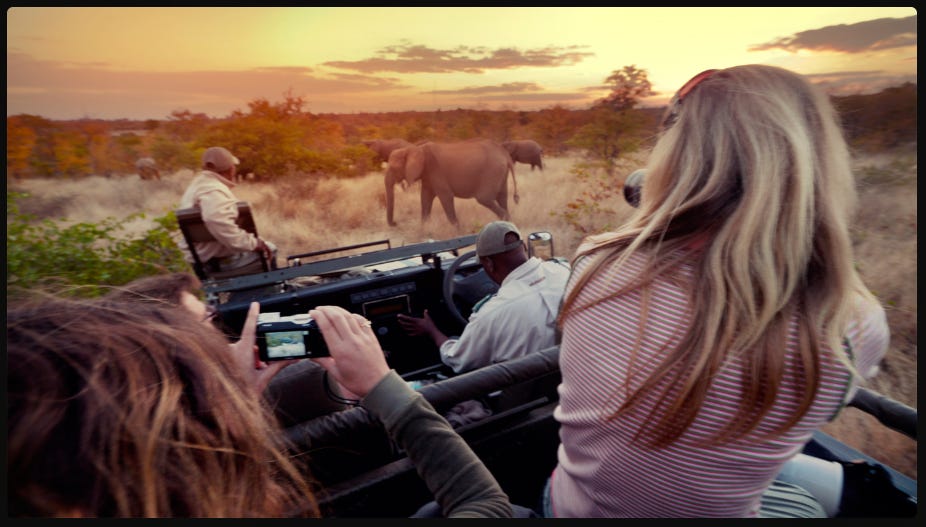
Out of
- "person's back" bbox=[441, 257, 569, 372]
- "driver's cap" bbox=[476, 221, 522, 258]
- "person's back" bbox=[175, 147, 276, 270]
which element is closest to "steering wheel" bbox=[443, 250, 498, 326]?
"driver's cap" bbox=[476, 221, 522, 258]

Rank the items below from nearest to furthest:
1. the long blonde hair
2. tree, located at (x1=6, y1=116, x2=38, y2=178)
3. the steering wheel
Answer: the long blonde hair < the steering wheel < tree, located at (x1=6, y1=116, x2=38, y2=178)

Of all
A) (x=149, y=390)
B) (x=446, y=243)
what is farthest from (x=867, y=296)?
(x=446, y=243)

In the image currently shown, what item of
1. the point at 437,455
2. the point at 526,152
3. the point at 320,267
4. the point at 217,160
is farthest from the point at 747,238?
the point at 526,152

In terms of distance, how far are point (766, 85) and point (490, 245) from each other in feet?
4.52

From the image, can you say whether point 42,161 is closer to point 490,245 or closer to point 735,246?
point 490,245

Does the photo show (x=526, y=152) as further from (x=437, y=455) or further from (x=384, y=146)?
(x=437, y=455)

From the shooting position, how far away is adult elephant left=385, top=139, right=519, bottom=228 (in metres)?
6.98

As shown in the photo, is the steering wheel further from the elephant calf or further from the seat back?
the elephant calf

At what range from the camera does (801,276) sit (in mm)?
770

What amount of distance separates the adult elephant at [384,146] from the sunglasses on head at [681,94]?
5804 mm

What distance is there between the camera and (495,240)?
2178mm

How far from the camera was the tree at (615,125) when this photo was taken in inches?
247

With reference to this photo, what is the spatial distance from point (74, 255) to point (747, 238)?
139 inches

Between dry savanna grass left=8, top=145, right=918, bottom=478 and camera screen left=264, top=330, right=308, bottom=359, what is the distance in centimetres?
294
